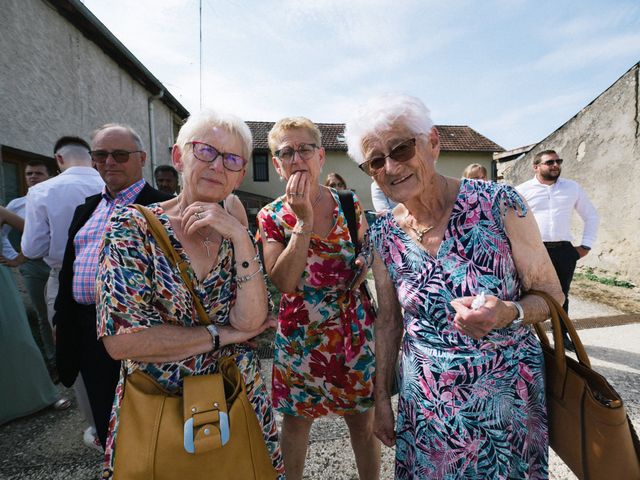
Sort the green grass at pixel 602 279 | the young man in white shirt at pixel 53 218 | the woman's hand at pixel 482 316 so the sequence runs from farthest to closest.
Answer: the green grass at pixel 602 279
the young man in white shirt at pixel 53 218
the woman's hand at pixel 482 316

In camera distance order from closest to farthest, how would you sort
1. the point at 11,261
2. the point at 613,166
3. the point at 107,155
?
1. the point at 107,155
2. the point at 11,261
3. the point at 613,166

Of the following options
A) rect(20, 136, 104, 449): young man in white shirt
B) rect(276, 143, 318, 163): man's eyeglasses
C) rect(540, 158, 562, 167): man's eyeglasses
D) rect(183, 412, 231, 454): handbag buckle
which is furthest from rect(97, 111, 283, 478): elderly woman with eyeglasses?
rect(540, 158, 562, 167): man's eyeglasses

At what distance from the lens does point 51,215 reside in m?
2.60

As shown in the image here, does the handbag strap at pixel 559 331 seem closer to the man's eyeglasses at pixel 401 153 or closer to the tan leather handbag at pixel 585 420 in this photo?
the tan leather handbag at pixel 585 420

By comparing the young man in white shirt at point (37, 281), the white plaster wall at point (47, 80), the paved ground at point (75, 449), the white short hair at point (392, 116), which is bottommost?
the paved ground at point (75, 449)

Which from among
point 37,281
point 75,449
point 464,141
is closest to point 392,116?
point 75,449

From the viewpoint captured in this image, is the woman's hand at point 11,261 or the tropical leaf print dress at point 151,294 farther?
the woman's hand at point 11,261

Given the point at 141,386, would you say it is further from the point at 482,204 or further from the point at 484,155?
the point at 484,155

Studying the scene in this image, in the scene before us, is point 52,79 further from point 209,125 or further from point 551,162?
point 551,162

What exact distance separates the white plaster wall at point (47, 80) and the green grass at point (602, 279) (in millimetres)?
11201

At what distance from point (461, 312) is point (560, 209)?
4.20m

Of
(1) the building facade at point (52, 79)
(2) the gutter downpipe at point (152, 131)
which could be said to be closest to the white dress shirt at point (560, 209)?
(1) the building facade at point (52, 79)

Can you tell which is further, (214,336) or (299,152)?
(299,152)

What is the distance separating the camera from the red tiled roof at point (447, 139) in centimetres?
2236
